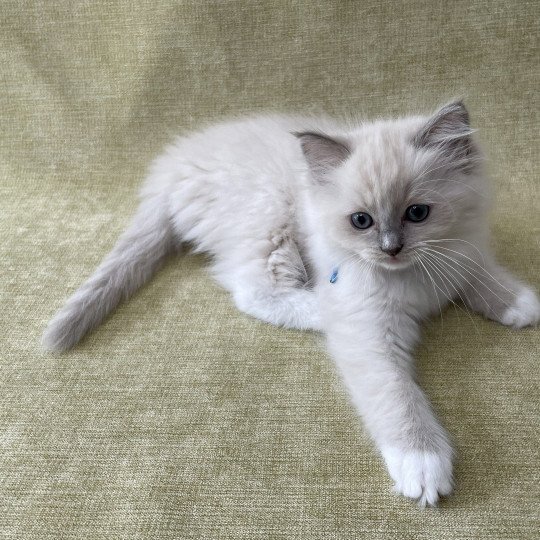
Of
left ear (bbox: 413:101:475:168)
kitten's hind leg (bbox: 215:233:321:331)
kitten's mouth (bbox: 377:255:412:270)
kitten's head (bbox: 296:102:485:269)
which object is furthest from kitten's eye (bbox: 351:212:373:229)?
kitten's hind leg (bbox: 215:233:321:331)

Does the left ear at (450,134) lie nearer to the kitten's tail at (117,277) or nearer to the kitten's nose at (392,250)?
the kitten's nose at (392,250)

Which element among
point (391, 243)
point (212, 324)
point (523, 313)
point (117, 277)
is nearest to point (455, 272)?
point (523, 313)

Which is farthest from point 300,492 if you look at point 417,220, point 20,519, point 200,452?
point 417,220

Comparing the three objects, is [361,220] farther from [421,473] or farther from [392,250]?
[421,473]

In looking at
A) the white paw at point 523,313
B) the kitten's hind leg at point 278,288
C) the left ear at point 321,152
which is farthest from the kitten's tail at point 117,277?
the white paw at point 523,313

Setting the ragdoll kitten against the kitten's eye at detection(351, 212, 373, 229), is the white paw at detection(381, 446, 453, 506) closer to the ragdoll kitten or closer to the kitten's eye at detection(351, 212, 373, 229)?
the ragdoll kitten

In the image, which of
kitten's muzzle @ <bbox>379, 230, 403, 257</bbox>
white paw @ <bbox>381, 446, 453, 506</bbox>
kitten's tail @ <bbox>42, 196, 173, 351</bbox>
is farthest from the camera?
kitten's tail @ <bbox>42, 196, 173, 351</bbox>

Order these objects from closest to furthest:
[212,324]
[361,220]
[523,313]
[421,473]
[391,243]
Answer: [421,473] < [391,243] < [361,220] < [523,313] < [212,324]
